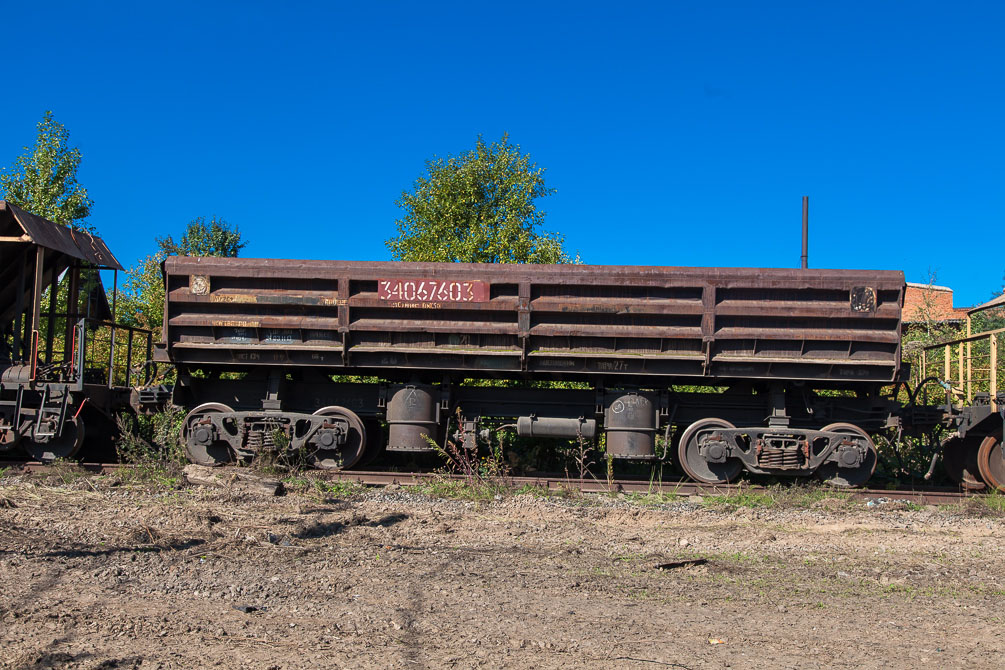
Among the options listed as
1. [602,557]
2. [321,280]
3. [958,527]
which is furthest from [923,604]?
[321,280]

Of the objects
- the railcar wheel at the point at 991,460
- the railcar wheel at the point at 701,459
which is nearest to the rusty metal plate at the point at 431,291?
the railcar wheel at the point at 701,459

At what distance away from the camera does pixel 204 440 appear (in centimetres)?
1002

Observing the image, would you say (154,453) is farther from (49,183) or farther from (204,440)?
(49,183)

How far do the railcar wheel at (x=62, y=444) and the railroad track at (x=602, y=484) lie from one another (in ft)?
0.51

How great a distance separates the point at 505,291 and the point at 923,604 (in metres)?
5.76

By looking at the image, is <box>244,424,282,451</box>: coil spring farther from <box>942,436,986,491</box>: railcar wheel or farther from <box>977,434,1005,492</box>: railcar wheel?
<box>977,434,1005,492</box>: railcar wheel

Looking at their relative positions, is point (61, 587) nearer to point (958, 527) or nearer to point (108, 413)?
point (108, 413)

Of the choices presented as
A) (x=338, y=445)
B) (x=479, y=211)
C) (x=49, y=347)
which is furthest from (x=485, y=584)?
(x=479, y=211)

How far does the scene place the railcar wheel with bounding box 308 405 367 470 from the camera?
10031 millimetres

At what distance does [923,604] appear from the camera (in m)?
5.14

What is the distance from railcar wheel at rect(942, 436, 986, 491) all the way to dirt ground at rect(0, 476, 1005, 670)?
158 centimetres

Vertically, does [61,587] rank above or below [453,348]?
below

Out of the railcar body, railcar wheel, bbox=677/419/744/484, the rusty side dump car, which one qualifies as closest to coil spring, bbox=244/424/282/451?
the rusty side dump car

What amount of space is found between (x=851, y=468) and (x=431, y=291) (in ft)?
18.4
